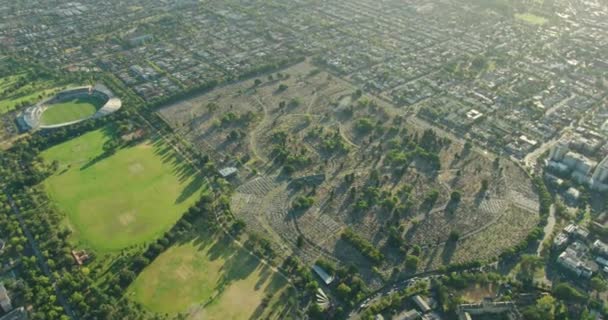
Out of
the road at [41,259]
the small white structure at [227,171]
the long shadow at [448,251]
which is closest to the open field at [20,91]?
the road at [41,259]

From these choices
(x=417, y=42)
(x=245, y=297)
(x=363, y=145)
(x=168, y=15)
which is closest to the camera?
(x=245, y=297)

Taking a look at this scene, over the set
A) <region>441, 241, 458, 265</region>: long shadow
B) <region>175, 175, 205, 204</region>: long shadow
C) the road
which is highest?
<region>441, 241, 458, 265</region>: long shadow

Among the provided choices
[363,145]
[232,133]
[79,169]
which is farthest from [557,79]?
[79,169]

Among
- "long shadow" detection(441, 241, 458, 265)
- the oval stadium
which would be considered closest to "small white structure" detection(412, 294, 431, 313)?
"long shadow" detection(441, 241, 458, 265)

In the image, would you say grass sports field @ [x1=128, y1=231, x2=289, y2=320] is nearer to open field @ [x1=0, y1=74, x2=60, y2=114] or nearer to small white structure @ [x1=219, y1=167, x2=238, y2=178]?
small white structure @ [x1=219, y1=167, x2=238, y2=178]

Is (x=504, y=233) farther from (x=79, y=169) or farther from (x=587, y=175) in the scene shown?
(x=79, y=169)

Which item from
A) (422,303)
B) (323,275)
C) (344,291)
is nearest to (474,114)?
(422,303)

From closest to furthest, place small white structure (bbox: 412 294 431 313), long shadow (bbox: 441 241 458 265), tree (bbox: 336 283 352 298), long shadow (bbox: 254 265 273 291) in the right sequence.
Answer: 1. small white structure (bbox: 412 294 431 313)
2. tree (bbox: 336 283 352 298)
3. long shadow (bbox: 254 265 273 291)
4. long shadow (bbox: 441 241 458 265)
